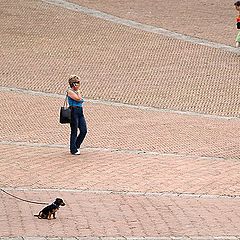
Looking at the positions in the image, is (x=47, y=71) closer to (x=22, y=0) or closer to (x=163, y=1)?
(x=22, y=0)

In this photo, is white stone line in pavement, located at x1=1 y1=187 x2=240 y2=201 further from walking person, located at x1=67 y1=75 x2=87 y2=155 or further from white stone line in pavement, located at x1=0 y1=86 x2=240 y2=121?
white stone line in pavement, located at x1=0 y1=86 x2=240 y2=121

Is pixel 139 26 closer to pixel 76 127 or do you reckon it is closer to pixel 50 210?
pixel 76 127

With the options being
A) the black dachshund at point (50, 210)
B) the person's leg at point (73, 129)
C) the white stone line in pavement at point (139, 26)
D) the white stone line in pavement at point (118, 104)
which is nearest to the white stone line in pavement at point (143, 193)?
the black dachshund at point (50, 210)

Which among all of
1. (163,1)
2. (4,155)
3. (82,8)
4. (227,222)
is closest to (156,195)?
(227,222)

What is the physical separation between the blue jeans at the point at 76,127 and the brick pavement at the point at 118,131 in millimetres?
242

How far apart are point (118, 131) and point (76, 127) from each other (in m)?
2.81

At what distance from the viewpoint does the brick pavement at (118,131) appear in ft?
37.0

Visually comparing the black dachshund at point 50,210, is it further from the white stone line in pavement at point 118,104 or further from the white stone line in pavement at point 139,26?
the white stone line in pavement at point 139,26

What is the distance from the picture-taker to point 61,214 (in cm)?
1131

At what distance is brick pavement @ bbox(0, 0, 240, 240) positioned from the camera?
1127 centimetres

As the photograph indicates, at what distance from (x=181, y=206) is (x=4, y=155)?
4354 mm

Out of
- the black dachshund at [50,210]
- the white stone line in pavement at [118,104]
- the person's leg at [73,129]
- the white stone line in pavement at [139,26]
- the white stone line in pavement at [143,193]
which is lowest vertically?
the black dachshund at [50,210]

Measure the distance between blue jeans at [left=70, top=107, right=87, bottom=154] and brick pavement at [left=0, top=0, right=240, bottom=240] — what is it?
24 cm

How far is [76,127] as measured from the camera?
15219 mm
